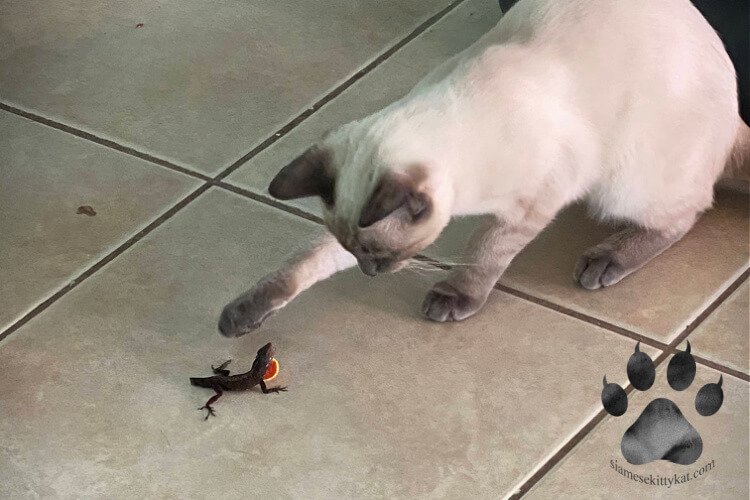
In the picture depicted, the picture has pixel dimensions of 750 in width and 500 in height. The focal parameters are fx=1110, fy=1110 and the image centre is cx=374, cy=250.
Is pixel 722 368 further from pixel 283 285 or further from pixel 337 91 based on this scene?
pixel 337 91

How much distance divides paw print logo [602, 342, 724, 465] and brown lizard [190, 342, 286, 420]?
0.57m

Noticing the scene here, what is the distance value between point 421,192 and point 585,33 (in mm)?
454

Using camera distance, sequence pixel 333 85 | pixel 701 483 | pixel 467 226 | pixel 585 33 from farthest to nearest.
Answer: pixel 333 85
pixel 467 226
pixel 585 33
pixel 701 483

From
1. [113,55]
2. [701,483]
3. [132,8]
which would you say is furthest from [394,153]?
[132,8]

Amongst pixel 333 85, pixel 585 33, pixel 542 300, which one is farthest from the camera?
pixel 333 85

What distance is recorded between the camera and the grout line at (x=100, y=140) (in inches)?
95.0

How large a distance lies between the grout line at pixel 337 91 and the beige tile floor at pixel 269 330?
1 cm

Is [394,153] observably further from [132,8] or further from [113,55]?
[132,8]

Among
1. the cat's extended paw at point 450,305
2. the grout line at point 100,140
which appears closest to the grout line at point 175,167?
the grout line at point 100,140

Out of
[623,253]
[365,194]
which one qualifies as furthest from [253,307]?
[623,253]

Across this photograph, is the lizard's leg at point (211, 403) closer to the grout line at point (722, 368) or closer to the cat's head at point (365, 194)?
the cat's head at point (365, 194)

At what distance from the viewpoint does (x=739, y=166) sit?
2158 millimetres

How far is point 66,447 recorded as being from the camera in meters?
1.78

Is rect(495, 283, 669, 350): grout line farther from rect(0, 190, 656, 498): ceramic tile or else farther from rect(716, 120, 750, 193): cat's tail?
rect(716, 120, 750, 193): cat's tail
